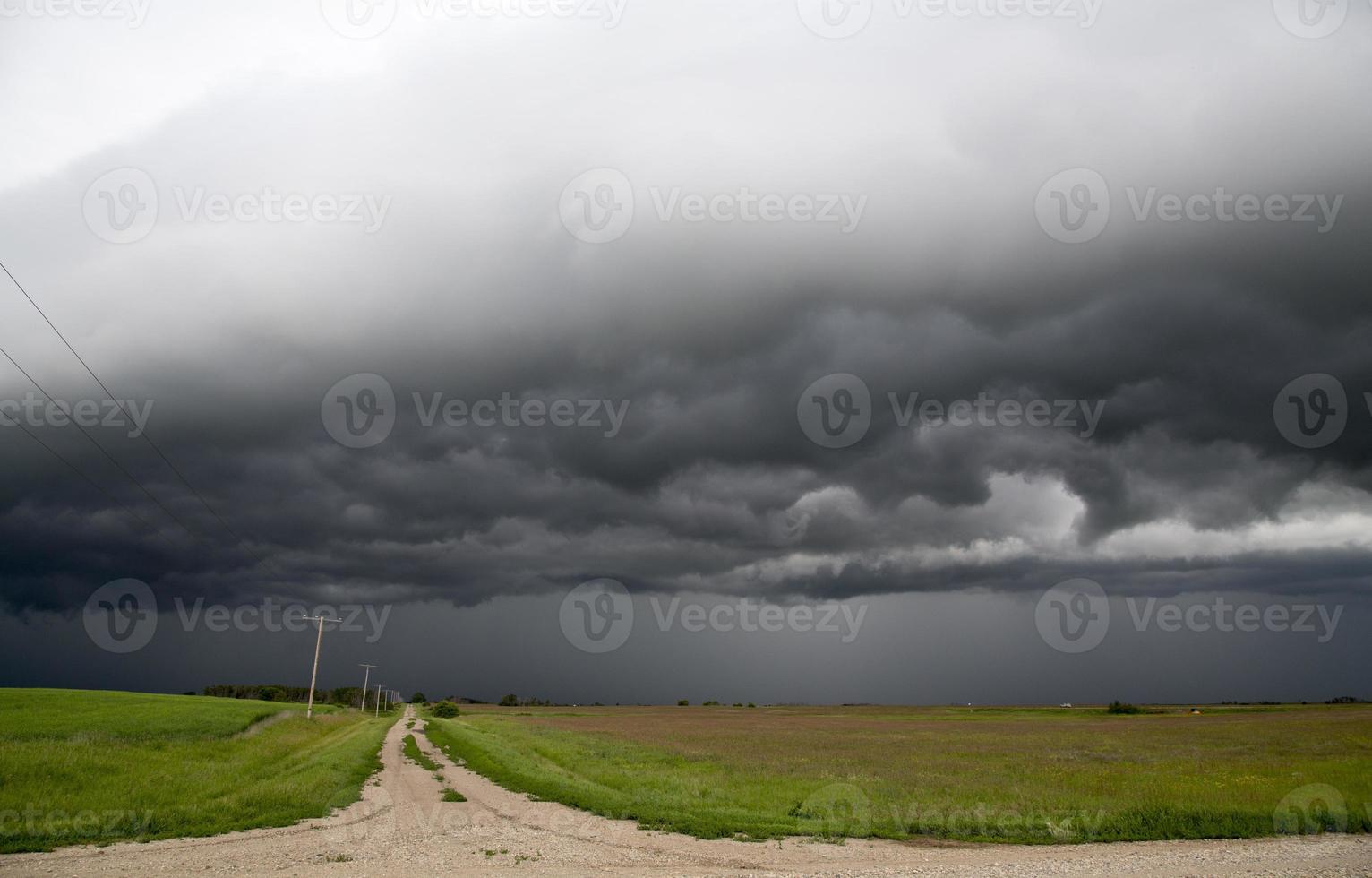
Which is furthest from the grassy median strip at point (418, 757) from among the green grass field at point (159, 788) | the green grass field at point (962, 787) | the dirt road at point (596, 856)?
the dirt road at point (596, 856)

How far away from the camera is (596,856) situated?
16859 mm

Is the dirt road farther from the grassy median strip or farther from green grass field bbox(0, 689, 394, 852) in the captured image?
the grassy median strip

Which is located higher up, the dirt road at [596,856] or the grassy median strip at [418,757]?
the dirt road at [596,856]

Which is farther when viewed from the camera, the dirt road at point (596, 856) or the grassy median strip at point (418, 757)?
the grassy median strip at point (418, 757)

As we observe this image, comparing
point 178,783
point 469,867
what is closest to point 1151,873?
point 469,867

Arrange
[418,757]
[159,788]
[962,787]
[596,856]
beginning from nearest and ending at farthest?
[596,856], [159,788], [962,787], [418,757]

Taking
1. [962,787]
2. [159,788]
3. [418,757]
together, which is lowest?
[418,757]

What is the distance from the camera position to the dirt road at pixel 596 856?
50.5ft

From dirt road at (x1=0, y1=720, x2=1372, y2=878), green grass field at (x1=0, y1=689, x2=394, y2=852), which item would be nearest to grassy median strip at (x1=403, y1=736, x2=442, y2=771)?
green grass field at (x1=0, y1=689, x2=394, y2=852)

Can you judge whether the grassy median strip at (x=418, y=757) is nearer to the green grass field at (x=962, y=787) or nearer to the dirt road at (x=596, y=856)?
the green grass field at (x=962, y=787)

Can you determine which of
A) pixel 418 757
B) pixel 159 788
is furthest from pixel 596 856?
pixel 418 757

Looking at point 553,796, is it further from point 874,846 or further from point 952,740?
point 952,740

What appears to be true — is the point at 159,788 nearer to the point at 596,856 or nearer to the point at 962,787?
the point at 596,856

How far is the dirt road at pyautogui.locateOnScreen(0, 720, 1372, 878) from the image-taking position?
15.4m
